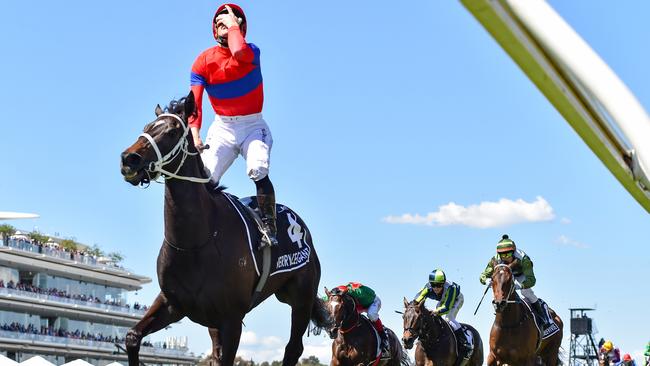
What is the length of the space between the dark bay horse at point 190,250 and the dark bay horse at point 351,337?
29.4ft

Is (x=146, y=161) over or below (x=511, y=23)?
over

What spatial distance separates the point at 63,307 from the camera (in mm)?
80000

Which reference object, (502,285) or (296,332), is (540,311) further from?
(296,332)

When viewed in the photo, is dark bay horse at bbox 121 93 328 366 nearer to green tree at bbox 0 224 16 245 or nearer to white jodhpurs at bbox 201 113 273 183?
white jodhpurs at bbox 201 113 273 183

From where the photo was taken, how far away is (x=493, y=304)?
17.6 m

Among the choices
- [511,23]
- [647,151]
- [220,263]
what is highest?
[220,263]

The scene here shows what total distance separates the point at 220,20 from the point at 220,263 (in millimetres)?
2363

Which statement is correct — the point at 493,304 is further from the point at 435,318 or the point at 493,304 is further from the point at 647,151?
the point at 647,151

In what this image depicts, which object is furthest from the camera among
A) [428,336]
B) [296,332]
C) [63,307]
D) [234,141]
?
[63,307]

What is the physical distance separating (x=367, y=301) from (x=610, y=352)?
23390 mm

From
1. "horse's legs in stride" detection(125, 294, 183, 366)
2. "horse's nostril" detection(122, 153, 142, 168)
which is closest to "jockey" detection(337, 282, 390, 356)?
"horse's legs in stride" detection(125, 294, 183, 366)

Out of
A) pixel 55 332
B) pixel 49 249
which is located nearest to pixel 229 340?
pixel 55 332

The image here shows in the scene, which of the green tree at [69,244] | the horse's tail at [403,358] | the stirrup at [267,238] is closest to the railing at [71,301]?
the green tree at [69,244]

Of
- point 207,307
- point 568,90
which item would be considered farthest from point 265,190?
point 568,90
